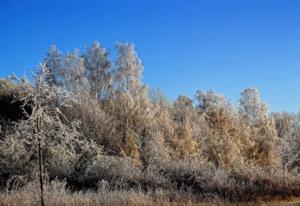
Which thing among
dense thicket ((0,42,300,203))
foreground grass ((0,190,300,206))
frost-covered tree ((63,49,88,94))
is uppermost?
frost-covered tree ((63,49,88,94))

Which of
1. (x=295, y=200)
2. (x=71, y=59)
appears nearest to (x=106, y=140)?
(x=71, y=59)

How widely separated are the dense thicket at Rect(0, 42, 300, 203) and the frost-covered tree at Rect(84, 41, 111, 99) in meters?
0.09

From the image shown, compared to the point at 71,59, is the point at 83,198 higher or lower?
lower

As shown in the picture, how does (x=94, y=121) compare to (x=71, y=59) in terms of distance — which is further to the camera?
(x=71, y=59)

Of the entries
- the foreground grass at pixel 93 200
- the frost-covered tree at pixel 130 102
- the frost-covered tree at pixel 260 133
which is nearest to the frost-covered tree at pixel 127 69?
the frost-covered tree at pixel 130 102

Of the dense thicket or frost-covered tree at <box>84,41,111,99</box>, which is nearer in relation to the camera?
the dense thicket

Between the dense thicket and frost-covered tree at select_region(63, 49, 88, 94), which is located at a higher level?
frost-covered tree at select_region(63, 49, 88, 94)

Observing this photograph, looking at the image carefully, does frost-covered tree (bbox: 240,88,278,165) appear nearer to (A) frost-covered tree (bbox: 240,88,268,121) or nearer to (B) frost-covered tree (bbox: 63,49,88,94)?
(A) frost-covered tree (bbox: 240,88,268,121)

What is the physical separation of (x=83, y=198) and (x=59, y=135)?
4.50m

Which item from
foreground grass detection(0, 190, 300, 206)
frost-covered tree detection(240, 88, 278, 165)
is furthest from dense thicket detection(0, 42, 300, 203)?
foreground grass detection(0, 190, 300, 206)

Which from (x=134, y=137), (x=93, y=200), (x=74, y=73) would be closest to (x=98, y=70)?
(x=74, y=73)

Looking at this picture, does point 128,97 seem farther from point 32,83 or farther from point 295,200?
point 32,83

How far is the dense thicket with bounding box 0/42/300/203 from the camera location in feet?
65.5

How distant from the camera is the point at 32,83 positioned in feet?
46.5
